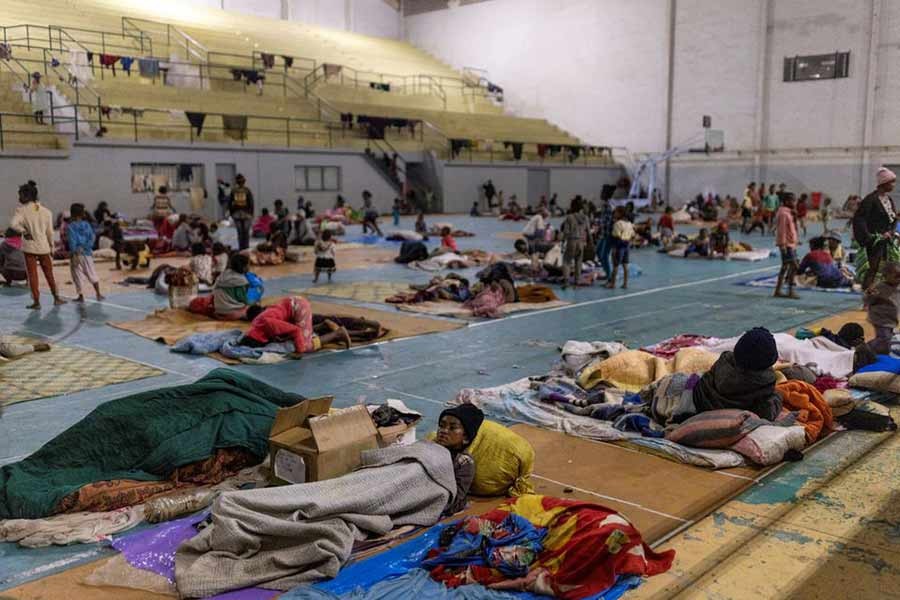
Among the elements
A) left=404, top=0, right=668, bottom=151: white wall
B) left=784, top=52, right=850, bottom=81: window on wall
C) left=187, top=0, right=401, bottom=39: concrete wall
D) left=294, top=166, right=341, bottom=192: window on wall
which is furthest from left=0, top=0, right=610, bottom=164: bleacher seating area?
left=784, top=52, right=850, bottom=81: window on wall

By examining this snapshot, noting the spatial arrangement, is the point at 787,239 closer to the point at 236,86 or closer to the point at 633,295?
the point at 633,295

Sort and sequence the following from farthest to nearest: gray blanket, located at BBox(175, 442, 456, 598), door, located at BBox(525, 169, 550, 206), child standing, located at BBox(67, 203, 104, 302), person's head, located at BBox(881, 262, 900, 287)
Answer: door, located at BBox(525, 169, 550, 206) → child standing, located at BBox(67, 203, 104, 302) → person's head, located at BBox(881, 262, 900, 287) → gray blanket, located at BBox(175, 442, 456, 598)

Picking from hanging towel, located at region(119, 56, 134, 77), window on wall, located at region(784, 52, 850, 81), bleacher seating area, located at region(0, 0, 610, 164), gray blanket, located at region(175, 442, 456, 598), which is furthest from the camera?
window on wall, located at region(784, 52, 850, 81)

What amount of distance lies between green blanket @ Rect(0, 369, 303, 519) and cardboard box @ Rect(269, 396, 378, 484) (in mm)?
384

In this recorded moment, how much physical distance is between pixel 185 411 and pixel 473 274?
1044 centimetres

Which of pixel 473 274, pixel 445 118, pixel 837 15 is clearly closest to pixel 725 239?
pixel 473 274

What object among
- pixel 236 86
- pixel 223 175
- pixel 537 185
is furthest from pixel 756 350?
pixel 537 185

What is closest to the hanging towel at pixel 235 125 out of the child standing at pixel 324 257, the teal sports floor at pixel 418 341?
the teal sports floor at pixel 418 341

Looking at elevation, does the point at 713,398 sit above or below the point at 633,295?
above

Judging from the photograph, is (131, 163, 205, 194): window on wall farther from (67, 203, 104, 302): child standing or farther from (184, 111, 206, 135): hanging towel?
(67, 203, 104, 302): child standing

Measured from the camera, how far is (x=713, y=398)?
559 cm

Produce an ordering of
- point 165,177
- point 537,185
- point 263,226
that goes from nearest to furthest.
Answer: point 263,226
point 165,177
point 537,185

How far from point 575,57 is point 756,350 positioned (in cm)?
3807

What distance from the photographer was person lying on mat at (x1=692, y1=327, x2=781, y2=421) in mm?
5285
